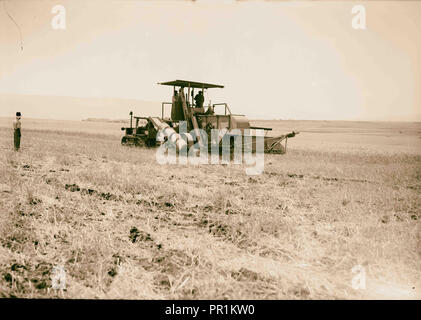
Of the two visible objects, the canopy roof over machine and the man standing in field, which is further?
the canopy roof over machine

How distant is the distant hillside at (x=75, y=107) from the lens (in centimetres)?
12031

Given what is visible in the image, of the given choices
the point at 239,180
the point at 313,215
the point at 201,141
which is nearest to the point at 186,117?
the point at 201,141

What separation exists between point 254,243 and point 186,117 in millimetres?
10014

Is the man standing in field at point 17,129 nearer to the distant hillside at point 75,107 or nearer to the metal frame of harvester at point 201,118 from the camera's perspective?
the metal frame of harvester at point 201,118

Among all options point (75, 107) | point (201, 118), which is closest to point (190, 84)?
point (201, 118)

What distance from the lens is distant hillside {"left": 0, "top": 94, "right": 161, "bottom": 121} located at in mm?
120312

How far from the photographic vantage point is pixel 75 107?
136m

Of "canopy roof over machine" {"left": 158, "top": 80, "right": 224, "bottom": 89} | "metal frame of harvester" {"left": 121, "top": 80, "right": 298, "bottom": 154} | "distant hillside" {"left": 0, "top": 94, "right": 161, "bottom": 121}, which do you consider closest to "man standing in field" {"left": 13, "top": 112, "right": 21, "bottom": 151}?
"metal frame of harvester" {"left": 121, "top": 80, "right": 298, "bottom": 154}

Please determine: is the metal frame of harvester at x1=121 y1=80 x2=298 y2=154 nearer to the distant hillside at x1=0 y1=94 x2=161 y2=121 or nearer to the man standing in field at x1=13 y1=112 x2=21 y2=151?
the man standing in field at x1=13 y1=112 x2=21 y2=151

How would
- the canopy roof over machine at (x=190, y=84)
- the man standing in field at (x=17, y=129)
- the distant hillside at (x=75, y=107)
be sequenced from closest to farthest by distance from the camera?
the man standing in field at (x=17, y=129)
the canopy roof over machine at (x=190, y=84)
the distant hillside at (x=75, y=107)

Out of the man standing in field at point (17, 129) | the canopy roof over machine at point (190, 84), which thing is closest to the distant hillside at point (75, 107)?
the man standing in field at point (17, 129)

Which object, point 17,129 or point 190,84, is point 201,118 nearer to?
point 190,84

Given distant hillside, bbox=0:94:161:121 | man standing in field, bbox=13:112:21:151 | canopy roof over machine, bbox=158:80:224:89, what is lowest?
man standing in field, bbox=13:112:21:151
